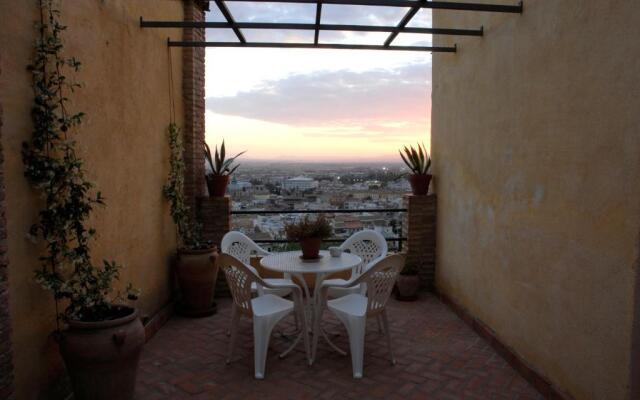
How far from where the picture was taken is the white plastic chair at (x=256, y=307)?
3.59 meters

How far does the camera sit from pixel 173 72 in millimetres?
5332

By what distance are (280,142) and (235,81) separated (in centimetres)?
174

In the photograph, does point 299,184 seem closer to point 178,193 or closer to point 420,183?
point 420,183

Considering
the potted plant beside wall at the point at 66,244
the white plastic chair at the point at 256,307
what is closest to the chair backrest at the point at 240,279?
the white plastic chair at the point at 256,307

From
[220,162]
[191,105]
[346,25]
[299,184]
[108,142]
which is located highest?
[346,25]

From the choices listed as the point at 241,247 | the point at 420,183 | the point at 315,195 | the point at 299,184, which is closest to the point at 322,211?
the point at 315,195

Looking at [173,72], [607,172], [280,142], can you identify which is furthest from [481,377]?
[280,142]

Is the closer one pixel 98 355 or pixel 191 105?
pixel 98 355

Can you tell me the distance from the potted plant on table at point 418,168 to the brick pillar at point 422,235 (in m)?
0.11

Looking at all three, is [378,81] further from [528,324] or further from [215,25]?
[528,324]

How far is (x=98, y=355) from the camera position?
8.75 feet

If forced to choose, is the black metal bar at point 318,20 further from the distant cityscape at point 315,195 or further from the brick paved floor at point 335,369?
the brick paved floor at point 335,369

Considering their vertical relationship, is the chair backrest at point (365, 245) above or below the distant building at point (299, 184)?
below

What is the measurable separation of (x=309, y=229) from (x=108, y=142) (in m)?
1.82
